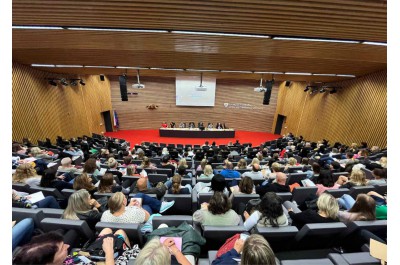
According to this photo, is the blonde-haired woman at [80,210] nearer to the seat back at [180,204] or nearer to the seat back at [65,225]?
the seat back at [65,225]

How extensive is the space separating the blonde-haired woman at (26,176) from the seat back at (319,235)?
464 centimetres

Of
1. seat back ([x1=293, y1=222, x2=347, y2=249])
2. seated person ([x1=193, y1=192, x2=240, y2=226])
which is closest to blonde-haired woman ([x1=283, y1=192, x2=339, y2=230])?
seat back ([x1=293, y1=222, x2=347, y2=249])

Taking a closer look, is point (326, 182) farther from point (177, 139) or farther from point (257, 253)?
point (177, 139)

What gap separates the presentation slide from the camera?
18.5 m

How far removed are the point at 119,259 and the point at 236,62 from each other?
8.12 m

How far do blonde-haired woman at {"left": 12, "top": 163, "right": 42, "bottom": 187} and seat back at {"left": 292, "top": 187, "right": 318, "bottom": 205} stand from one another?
492 cm

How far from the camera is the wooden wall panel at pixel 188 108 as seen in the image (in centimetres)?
1892

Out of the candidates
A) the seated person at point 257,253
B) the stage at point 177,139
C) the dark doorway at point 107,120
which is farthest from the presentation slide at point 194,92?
the seated person at point 257,253

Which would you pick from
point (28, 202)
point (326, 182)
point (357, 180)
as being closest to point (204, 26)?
point (326, 182)

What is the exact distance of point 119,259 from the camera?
1931 millimetres

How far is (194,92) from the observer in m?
18.8

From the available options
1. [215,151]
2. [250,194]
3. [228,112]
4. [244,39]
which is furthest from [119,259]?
[228,112]

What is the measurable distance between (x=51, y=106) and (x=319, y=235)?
13.8m
